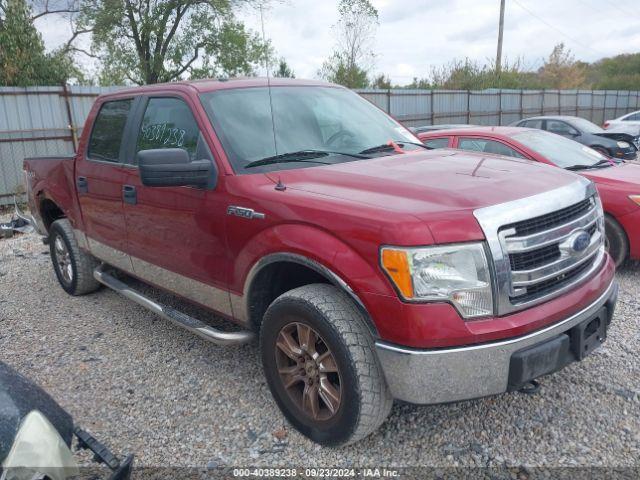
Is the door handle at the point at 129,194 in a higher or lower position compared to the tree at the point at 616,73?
lower

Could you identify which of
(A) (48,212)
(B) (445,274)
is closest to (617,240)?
(B) (445,274)

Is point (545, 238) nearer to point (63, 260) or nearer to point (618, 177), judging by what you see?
point (618, 177)

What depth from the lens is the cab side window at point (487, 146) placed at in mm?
6251

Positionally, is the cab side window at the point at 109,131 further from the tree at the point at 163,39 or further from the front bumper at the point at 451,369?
the tree at the point at 163,39

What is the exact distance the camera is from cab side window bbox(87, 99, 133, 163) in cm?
427

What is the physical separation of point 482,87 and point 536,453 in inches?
1148

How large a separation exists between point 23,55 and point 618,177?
45.1 feet

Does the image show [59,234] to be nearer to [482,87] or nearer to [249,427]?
[249,427]

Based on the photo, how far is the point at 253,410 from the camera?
328 centimetres

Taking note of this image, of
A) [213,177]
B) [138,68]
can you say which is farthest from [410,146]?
[138,68]

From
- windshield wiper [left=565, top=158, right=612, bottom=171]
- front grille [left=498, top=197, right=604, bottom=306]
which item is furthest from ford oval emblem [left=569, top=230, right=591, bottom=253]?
windshield wiper [left=565, top=158, right=612, bottom=171]

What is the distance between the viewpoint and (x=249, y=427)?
312cm

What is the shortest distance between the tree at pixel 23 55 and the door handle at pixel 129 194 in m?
11.5

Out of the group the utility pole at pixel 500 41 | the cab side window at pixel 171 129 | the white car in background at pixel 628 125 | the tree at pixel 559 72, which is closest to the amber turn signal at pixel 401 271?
the cab side window at pixel 171 129
